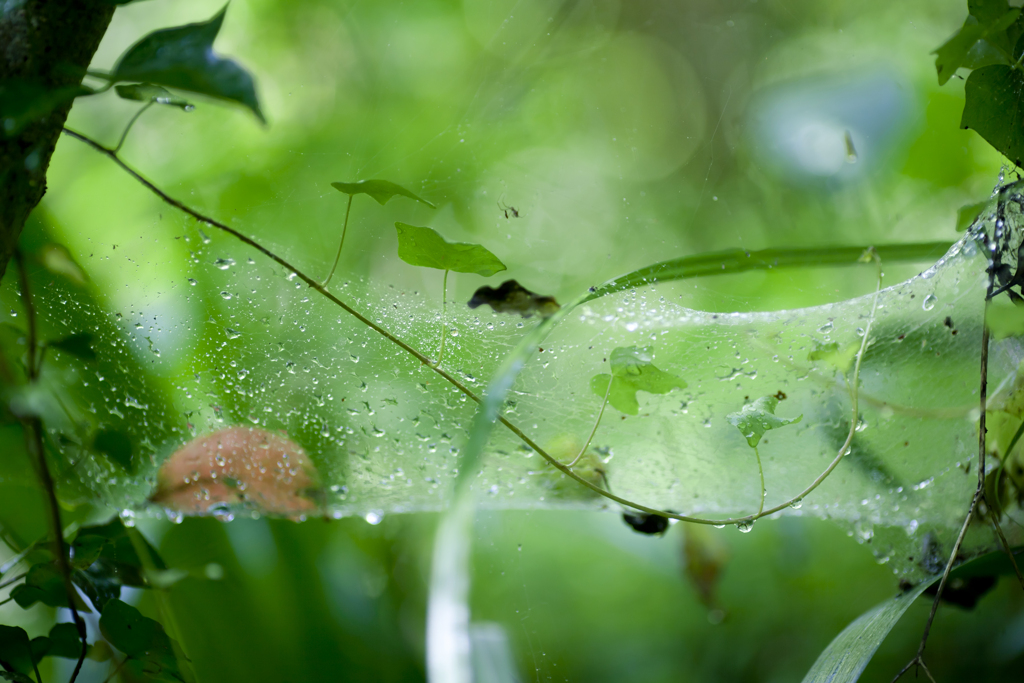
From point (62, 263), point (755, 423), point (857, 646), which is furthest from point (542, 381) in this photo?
point (62, 263)

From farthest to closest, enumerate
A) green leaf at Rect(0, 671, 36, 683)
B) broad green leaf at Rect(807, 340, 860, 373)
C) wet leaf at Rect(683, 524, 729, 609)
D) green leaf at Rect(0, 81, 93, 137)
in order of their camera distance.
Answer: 1. wet leaf at Rect(683, 524, 729, 609)
2. broad green leaf at Rect(807, 340, 860, 373)
3. green leaf at Rect(0, 671, 36, 683)
4. green leaf at Rect(0, 81, 93, 137)

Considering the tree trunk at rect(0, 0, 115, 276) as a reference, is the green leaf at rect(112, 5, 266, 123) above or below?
above

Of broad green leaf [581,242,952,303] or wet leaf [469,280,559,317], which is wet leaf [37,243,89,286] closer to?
wet leaf [469,280,559,317]

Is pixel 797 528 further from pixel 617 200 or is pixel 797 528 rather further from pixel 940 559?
pixel 617 200

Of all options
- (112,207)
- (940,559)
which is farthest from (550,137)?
(940,559)

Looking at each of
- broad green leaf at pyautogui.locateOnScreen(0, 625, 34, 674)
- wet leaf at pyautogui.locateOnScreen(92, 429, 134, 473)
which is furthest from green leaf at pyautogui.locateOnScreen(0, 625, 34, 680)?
wet leaf at pyautogui.locateOnScreen(92, 429, 134, 473)

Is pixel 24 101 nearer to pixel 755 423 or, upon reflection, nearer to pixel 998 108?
pixel 755 423
